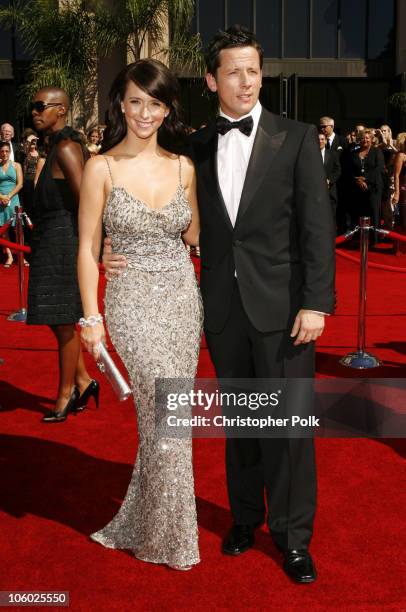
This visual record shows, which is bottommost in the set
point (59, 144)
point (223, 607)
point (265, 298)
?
point (223, 607)

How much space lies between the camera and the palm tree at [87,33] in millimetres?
15227

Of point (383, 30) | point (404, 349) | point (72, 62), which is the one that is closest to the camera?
point (404, 349)

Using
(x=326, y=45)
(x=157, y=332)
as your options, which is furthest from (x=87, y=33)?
(x=157, y=332)

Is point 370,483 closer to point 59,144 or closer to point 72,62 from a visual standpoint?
point 59,144

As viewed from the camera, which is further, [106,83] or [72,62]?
[106,83]

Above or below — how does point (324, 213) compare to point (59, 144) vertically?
below

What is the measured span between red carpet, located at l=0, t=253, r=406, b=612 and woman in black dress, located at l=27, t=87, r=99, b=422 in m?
0.44

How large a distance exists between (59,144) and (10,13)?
12.7 metres

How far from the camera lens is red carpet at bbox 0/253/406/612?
2.88 meters

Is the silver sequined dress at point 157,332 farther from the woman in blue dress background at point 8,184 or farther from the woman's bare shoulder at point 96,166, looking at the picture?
the woman in blue dress background at point 8,184

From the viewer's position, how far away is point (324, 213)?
110 inches

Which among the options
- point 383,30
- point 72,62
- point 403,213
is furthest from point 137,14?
point 383,30

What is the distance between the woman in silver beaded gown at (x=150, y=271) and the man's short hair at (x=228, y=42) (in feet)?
0.54

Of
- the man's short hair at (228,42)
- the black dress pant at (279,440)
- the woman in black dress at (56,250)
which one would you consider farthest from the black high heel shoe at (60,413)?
the man's short hair at (228,42)
